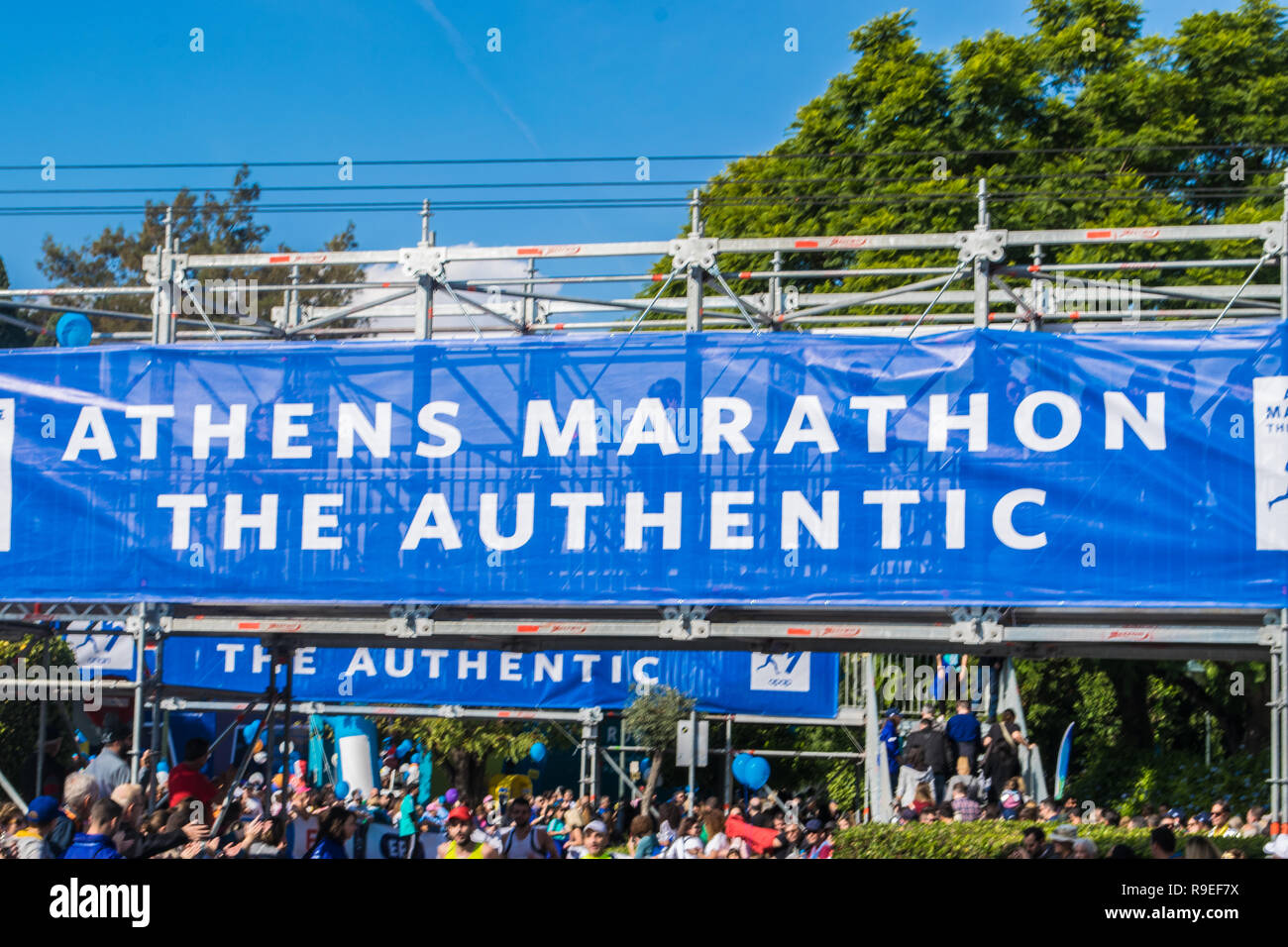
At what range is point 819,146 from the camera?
102 feet

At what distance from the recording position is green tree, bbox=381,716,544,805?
28906 mm

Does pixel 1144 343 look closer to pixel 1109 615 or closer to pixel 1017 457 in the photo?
pixel 1017 457

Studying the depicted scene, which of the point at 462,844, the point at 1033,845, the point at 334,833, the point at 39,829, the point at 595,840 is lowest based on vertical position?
the point at 462,844

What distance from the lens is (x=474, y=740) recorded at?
2930 centimetres

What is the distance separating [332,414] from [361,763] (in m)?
14.2

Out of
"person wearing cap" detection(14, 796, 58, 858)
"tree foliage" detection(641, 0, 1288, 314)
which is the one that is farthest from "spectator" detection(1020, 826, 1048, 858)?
"tree foliage" detection(641, 0, 1288, 314)

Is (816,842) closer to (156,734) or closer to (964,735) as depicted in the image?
(964,735)

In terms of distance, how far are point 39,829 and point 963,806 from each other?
328 inches

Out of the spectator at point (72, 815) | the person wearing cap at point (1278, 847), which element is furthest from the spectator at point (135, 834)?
the person wearing cap at point (1278, 847)

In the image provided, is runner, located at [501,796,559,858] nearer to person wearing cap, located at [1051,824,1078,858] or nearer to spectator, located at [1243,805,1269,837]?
person wearing cap, located at [1051,824,1078,858]

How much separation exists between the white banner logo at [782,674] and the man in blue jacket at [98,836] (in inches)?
509

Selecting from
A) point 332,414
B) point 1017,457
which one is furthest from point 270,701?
point 1017,457

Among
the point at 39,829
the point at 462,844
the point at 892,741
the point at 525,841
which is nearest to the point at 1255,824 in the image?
the point at 892,741

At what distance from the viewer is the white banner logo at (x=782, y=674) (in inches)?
805
